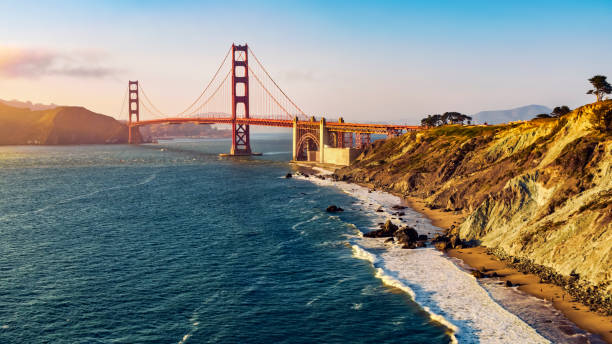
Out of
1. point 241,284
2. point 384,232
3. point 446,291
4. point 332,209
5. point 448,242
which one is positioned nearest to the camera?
point 446,291

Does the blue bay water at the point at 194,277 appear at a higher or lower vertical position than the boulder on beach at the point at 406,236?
lower

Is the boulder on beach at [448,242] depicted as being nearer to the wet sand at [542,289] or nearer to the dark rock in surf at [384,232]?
the wet sand at [542,289]

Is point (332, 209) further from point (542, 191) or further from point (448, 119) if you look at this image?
point (448, 119)

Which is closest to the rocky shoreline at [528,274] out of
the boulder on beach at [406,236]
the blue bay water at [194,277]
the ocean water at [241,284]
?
the boulder on beach at [406,236]

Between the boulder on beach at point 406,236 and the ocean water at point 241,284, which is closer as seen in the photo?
the ocean water at point 241,284

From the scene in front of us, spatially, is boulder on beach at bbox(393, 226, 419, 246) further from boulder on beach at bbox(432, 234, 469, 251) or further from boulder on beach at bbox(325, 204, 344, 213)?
boulder on beach at bbox(325, 204, 344, 213)

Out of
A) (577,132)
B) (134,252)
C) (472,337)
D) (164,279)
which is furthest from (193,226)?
(577,132)

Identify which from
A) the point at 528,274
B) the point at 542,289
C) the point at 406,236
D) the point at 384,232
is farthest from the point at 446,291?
the point at 384,232
